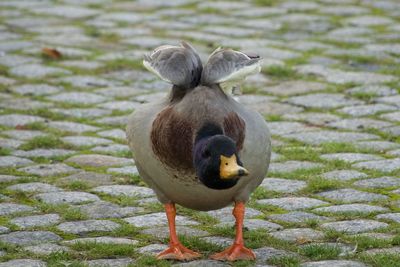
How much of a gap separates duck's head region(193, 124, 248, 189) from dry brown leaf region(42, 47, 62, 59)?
557 centimetres

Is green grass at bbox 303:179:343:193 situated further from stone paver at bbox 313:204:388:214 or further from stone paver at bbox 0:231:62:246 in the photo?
stone paver at bbox 0:231:62:246

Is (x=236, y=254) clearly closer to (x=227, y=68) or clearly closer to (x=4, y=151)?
(x=227, y=68)

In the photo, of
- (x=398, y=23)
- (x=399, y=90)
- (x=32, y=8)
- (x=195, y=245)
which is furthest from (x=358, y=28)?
(x=195, y=245)

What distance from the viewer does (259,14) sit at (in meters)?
11.6

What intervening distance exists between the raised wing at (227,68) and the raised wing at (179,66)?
2.7 inches

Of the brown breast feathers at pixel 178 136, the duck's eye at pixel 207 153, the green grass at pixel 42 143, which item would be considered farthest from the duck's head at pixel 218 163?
the green grass at pixel 42 143

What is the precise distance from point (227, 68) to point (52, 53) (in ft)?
16.5

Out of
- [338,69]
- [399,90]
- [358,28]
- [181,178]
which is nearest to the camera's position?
[181,178]

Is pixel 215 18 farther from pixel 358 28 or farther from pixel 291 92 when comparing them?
pixel 291 92

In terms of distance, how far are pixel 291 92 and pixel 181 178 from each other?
3.94m

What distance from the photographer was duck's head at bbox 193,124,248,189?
4.51m

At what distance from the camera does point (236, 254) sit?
5.15 m

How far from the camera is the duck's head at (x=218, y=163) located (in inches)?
178

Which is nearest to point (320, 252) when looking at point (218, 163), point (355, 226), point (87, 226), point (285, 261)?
point (285, 261)
